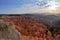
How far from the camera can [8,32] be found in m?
2.44

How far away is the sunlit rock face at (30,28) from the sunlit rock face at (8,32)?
3.2 inches

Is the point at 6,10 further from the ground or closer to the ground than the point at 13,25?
further from the ground

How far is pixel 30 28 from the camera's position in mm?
2443

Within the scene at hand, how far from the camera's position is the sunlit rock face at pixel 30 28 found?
240 cm

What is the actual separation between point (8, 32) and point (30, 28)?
1.37 feet

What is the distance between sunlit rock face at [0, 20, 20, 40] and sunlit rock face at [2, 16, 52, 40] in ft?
0.26

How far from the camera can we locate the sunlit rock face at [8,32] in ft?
7.95

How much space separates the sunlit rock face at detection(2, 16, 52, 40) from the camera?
2.40 meters

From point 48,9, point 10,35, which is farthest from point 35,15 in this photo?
point 10,35

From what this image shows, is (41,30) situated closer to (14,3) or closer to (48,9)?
(48,9)

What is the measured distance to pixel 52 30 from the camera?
7.91 ft

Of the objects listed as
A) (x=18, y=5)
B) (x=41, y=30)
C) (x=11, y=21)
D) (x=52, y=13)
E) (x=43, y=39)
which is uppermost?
(x=18, y=5)

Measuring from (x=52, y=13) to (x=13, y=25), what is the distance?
774mm

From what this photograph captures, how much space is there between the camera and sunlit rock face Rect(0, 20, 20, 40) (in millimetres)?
2424
